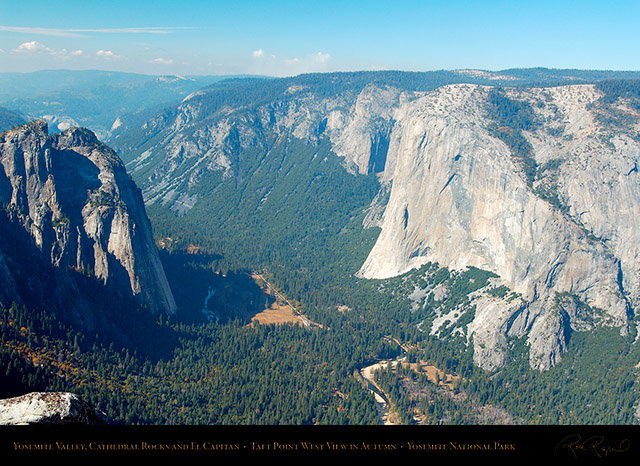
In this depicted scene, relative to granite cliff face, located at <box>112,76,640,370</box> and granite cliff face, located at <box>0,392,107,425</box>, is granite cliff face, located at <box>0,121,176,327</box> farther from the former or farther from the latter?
granite cliff face, located at <box>0,392,107,425</box>

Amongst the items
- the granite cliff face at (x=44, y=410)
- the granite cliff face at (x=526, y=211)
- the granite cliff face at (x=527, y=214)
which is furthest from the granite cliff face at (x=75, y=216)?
the granite cliff face at (x=44, y=410)

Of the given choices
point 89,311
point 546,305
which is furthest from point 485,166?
point 89,311

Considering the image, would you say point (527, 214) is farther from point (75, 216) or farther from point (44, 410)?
point (44, 410)

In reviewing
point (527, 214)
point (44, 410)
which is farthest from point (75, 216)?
point (527, 214)

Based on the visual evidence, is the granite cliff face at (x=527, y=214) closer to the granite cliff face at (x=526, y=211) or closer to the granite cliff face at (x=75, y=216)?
the granite cliff face at (x=526, y=211)

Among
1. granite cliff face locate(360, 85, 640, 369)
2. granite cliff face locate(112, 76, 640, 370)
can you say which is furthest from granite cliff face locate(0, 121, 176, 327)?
granite cliff face locate(360, 85, 640, 369)
